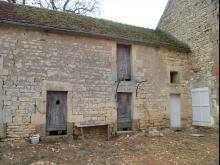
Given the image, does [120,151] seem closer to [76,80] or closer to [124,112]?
[124,112]

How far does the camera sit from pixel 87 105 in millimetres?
9773

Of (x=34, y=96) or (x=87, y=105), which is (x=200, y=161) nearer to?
(x=87, y=105)

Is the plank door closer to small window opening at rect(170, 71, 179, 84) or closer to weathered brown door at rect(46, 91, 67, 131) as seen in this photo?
small window opening at rect(170, 71, 179, 84)

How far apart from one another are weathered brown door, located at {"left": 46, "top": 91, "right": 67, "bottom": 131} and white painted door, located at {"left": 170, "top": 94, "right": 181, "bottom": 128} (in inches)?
201

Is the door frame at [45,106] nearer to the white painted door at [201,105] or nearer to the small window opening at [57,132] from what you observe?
the small window opening at [57,132]

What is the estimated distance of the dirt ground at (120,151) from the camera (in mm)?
6836

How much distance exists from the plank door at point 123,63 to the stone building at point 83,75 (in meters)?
0.04

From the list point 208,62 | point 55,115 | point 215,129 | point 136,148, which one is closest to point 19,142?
point 55,115

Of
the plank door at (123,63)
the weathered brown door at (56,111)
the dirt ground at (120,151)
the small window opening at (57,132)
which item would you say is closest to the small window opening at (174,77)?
the plank door at (123,63)

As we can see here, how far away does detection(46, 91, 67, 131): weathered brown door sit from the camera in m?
9.27

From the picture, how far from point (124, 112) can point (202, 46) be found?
15.3 feet

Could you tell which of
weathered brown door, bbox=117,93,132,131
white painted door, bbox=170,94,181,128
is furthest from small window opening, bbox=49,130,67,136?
white painted door, bbox=170,94,181,128

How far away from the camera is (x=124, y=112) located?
1076cm

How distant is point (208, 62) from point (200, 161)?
5655 mm
